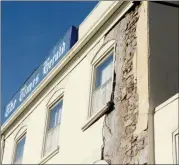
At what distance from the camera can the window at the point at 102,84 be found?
41.5 feet

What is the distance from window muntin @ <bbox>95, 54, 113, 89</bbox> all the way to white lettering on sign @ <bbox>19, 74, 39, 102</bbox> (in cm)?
445

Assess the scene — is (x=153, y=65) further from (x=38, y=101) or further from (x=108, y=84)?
(x=38, y=101)

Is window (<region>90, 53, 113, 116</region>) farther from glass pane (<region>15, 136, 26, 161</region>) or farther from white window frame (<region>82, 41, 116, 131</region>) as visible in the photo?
glass pane (<region>15, 136, 26, 161</region>)

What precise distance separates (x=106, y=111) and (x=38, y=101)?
5.53 m

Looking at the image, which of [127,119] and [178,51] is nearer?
[127,119]

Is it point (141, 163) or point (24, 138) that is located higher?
point (24, 138)

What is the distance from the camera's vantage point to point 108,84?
12758mm

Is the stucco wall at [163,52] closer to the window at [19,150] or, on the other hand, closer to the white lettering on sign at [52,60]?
the white lettering on sign at [52,60]

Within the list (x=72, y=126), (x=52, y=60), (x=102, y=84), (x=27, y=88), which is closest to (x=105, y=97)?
(x=102, y=84)

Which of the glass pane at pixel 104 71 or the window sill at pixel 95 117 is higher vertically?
the glass pane at pixel 104 71

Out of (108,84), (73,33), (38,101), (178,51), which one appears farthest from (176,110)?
(38,101)

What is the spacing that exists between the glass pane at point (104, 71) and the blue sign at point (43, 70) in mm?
2306

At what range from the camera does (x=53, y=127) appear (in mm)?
15305

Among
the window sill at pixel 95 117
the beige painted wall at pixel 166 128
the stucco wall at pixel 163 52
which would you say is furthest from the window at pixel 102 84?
the beige painted wall at pixel 166 128
